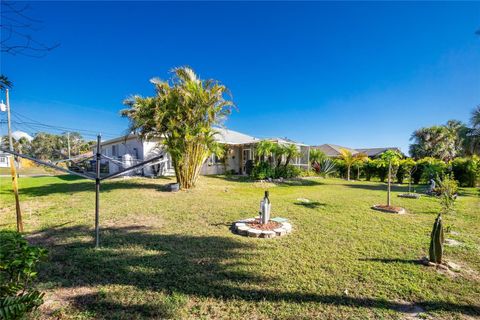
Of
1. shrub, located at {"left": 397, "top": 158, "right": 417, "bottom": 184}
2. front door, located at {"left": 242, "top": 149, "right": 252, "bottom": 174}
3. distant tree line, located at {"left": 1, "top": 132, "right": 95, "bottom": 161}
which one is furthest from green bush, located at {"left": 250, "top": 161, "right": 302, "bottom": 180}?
distant tree line, located at {"left": 1, "top": 132, "right": 95, "bottom": 161}

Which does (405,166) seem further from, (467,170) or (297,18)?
(297,18)

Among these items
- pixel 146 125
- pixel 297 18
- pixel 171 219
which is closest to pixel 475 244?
pixel 171 219

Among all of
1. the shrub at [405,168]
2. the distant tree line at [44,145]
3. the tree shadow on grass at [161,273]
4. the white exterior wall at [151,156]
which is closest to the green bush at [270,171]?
the white exterior wall at [151,156]

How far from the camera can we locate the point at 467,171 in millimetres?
15008

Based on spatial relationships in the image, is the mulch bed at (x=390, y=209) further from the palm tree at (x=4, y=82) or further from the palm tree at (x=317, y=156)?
the palm tree at (x=317, y=156)

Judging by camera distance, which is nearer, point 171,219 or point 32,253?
point 32,253

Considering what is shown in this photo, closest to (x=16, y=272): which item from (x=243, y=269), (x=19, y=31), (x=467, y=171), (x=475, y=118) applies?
(x=19, y=31)

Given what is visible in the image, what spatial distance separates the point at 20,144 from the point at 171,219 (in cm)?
5142

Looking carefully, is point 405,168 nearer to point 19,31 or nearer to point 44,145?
point 19,31

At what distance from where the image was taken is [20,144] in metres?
41.1

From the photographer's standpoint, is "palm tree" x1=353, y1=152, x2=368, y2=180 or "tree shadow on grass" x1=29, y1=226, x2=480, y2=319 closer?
"tree shadow on grass" x1=29, y1=226, x2=480, y2=319

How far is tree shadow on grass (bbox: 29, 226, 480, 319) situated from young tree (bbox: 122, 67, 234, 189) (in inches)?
243

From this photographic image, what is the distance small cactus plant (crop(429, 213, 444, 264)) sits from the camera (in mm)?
3666

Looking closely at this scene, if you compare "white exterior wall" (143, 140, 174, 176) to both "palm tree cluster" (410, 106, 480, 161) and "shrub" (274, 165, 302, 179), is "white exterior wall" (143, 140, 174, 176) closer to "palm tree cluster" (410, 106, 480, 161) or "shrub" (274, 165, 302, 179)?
"shrub" (274, 165, 302, 179)
